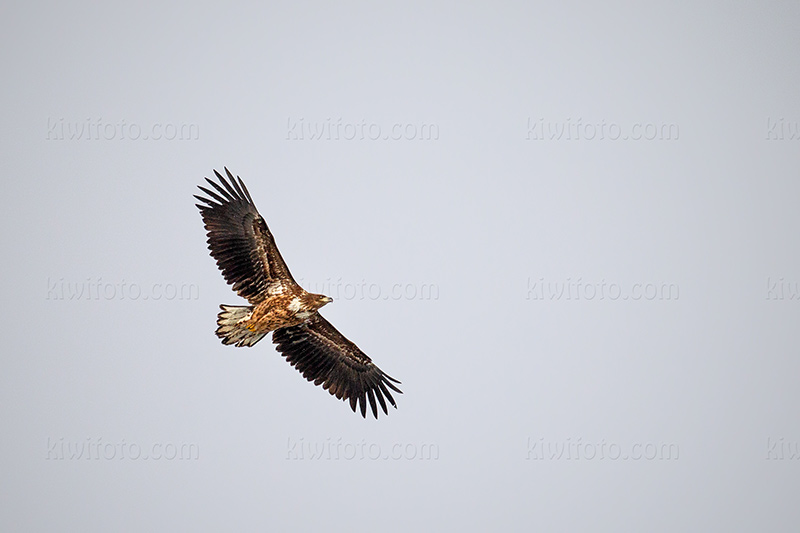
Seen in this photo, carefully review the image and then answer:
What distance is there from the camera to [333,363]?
16547mm

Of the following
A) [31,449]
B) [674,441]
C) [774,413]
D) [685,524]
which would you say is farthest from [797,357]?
[31,449]

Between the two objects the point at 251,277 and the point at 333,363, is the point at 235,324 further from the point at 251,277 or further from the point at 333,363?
the point at 333,363

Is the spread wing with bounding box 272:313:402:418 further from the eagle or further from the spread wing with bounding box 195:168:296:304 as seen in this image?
the spread wing with bounding box 195:168:296:304

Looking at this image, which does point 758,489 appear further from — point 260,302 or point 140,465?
point 260,302

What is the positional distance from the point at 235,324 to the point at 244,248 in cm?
134

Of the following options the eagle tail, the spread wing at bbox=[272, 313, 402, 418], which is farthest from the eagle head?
the spread wing at bbox=[272, 313, 402, 418]

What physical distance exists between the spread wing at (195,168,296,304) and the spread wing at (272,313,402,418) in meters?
1.39

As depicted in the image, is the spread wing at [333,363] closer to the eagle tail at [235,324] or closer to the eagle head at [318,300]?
the eagle head at [318,300]

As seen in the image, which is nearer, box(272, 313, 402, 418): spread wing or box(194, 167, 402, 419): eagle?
box(194, 167, 402, 419): eagle

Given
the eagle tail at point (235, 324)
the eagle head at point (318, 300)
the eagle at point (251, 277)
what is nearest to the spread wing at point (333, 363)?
the eagle at point (251, 277)

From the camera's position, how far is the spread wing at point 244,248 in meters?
15.0

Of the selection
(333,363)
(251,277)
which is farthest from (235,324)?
(333,363)

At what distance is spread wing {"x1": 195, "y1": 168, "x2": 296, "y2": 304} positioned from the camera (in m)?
15.0

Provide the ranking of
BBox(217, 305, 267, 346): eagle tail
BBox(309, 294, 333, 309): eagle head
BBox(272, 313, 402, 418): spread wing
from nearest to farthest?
BBox(217, 305, 267, 346): eagle tail, BBox(309, 294, 333, 309): eagle head, BBox(272, 313, 402, 418): spread wing
